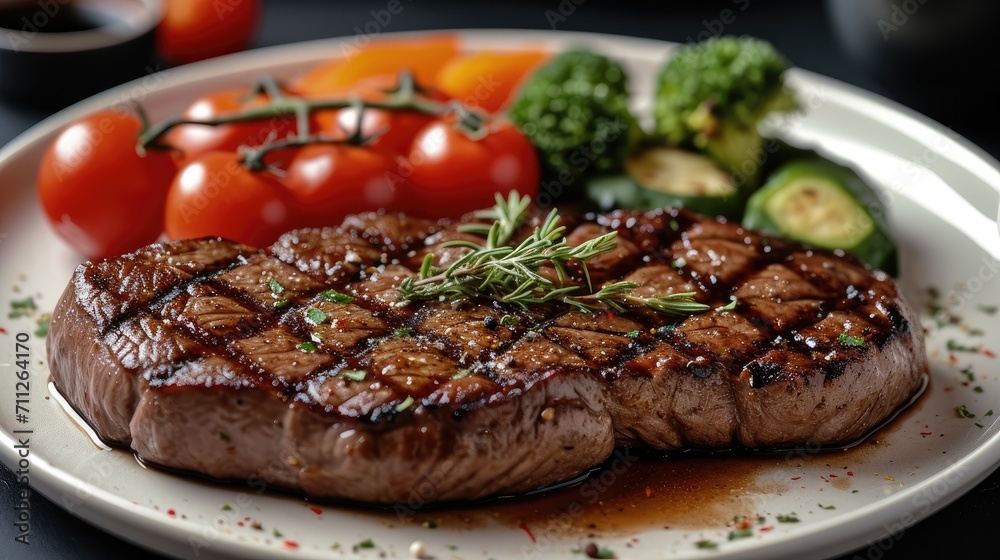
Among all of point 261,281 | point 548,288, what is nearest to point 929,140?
point 548,288

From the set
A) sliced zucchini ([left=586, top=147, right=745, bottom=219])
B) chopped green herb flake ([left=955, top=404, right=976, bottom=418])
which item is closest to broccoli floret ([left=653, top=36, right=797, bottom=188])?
sliced zucchini ([left=586, top=147, right=745, bottom=219])

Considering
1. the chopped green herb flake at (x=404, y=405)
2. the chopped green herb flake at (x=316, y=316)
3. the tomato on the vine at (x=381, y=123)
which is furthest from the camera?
the tomato on the vine at (x=381, y=123)

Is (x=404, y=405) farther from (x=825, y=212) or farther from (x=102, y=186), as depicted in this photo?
(x=825, y=212)

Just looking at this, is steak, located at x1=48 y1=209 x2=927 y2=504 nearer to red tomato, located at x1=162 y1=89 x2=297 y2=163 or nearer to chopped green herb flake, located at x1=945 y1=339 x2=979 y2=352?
chopped green herb flake, located at x1=945 y1=339 x2=979 y2=352

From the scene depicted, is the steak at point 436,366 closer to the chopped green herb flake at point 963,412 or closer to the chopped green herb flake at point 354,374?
the chopped green herb flake at point 354,374

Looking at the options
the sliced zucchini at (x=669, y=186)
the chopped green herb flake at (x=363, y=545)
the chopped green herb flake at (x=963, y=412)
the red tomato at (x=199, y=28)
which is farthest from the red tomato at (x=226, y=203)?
the chopped green herb flake at (x=963, y=412)

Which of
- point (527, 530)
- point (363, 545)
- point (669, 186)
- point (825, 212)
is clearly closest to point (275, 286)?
point (363, 545)

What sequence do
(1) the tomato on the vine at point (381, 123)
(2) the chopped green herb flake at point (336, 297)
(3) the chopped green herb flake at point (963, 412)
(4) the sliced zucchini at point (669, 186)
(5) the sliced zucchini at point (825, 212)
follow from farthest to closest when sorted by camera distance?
(1) the tomato on the vine at point (381, 123) → (4) the sliced zucchini at point (669, 186) → (5) the sliced zucchini at point (825, 212) → (3) the chopped green herb flake at point (963, 412) → (2) the chopped green herb flake at point (336, 297)

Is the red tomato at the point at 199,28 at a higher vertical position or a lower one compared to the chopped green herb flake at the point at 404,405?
lower

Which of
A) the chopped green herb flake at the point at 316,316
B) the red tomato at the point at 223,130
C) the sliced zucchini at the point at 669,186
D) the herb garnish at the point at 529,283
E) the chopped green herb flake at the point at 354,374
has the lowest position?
the red tomato at the point at 223,130
